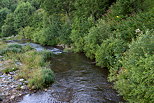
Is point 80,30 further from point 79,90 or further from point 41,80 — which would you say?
point 79,90

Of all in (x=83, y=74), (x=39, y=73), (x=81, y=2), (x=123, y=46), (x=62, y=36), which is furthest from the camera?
(x=62, y=36)

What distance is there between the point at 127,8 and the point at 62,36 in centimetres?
1213

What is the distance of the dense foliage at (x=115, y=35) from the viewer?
6336 mm

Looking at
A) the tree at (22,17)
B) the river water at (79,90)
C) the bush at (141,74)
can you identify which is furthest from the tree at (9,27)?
the bush at (141,74)

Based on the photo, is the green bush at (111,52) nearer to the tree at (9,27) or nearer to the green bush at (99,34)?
the green bush at (99,34)

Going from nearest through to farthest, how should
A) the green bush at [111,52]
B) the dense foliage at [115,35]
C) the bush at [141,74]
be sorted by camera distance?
1. the bush at [141,74]
2. the dense foliage at [115,35]
3. the green bush at [111,52]

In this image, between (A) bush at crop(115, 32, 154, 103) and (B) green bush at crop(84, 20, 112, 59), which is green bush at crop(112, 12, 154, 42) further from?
(A) bush at crop(115, 32, 154, 103)

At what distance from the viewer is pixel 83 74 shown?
11891 millimetres

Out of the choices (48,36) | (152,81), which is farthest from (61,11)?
(152,81)

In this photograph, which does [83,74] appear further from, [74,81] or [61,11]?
[61,11]

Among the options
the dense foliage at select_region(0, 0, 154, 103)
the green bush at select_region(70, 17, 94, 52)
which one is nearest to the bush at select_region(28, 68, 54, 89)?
the dense foliage at select_region(0, 0, 154, 103)

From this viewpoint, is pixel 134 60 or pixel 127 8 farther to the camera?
pixel 127 8

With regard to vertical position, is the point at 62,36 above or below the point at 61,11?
below

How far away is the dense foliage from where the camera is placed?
634 cm
